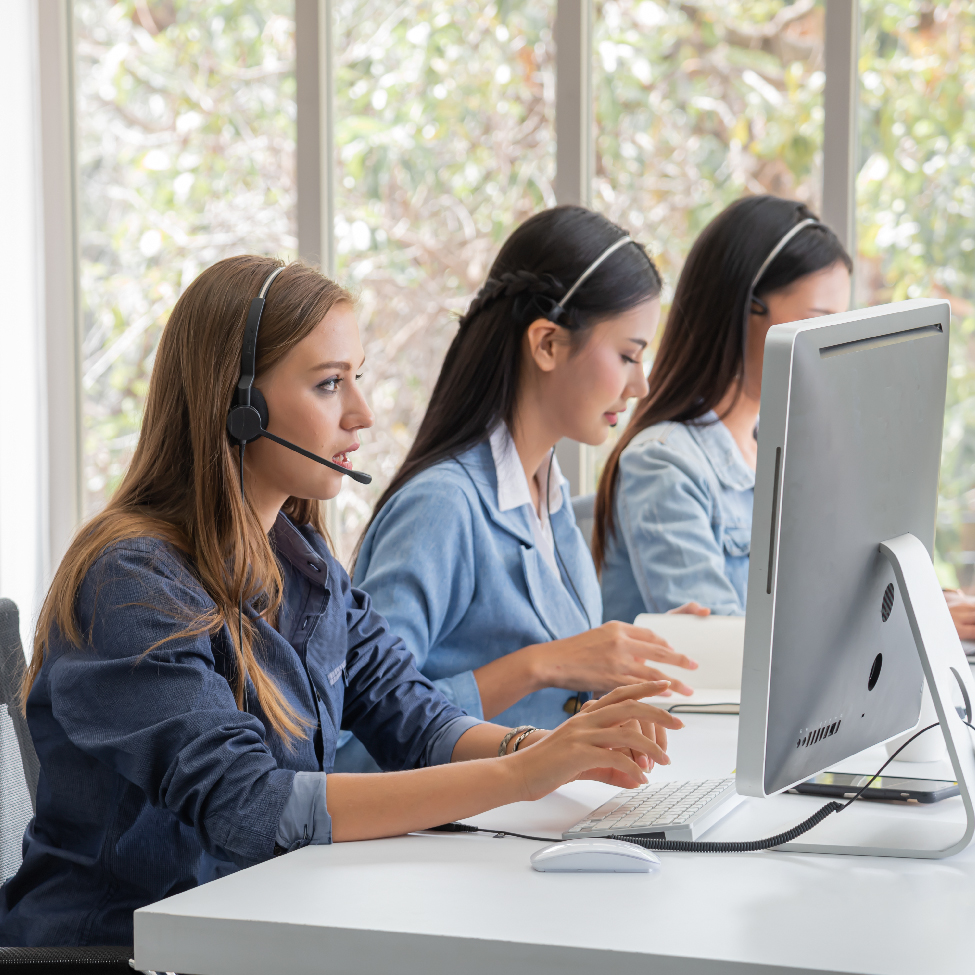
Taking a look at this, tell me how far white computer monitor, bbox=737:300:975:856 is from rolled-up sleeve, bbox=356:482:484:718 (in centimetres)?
68

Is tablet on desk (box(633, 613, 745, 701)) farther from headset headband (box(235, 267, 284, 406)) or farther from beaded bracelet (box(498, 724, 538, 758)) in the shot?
headset headband (box(235, 267, 284, 406))

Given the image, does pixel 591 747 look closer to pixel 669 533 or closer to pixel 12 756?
pixel 12 756

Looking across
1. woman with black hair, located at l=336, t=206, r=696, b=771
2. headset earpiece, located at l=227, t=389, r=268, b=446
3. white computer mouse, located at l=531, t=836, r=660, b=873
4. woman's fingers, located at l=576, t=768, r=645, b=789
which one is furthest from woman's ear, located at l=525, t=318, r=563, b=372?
white computer mouse, located at l=531, t=836, r=660, b=873

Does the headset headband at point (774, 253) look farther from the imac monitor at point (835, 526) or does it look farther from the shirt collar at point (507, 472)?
the imac monitor at point (835, 526)

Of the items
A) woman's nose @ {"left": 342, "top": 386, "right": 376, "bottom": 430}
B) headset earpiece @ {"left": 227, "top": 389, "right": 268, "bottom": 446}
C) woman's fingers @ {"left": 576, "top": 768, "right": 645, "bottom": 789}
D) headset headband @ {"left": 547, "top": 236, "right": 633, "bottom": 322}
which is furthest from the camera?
headset headband @ {"left": 547, "top": 236, "right": 633, "bottom": 322}

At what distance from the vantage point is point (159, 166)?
3422 mm

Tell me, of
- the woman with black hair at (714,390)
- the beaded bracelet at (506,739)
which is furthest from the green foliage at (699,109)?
the beaded bracelet at (506,739)

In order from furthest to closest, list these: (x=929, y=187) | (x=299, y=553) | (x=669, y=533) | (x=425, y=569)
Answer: (x=929, y=187) → (x=669, y=533) → (x=425, y=569) → (x=299, y=553)

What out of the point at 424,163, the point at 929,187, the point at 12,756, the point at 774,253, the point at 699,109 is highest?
the point at 699,109

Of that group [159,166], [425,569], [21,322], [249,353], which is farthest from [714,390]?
[21,322]

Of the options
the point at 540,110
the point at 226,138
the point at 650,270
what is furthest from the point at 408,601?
the point at 226,138

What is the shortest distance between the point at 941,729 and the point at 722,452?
4.17ft

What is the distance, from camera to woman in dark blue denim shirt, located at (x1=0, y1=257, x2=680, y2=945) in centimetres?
101

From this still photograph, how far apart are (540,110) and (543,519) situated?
158 centimetres
